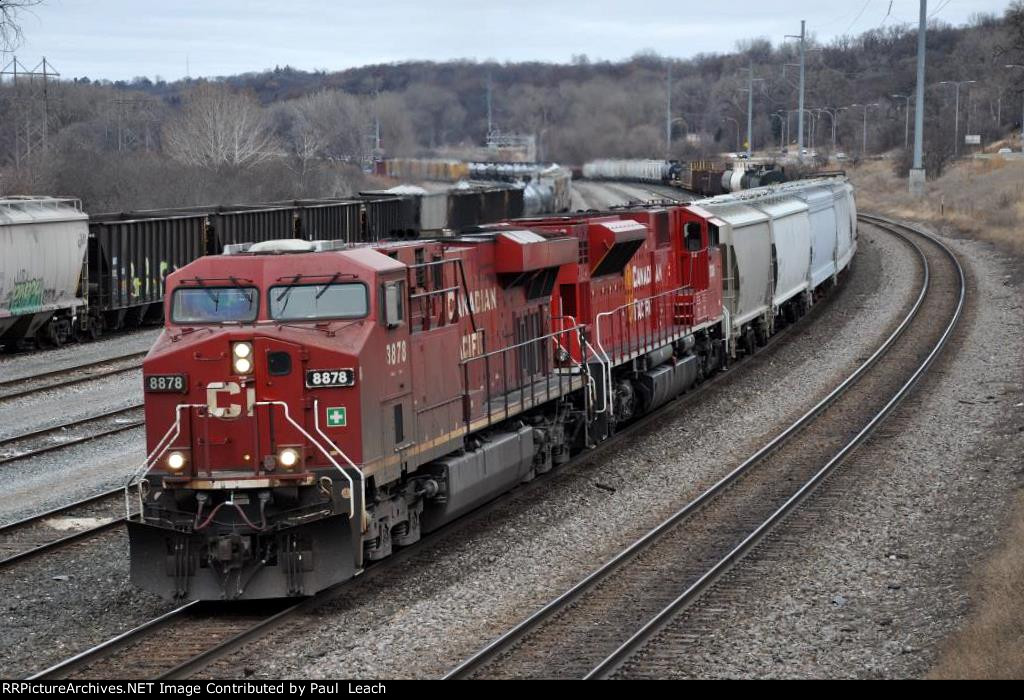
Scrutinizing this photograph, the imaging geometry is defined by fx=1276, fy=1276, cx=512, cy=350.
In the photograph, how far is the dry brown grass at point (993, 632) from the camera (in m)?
9.25

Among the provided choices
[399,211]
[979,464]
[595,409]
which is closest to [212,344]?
[595,409]

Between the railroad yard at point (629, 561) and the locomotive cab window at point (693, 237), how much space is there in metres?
2.68

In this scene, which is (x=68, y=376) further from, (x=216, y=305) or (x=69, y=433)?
(x=216, y=305)

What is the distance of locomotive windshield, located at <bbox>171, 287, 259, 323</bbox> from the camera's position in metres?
11.8

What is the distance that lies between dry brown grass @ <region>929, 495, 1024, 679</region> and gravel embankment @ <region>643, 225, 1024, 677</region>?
0.65 feet

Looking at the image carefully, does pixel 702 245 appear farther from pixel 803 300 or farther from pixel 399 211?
pixel 399 211

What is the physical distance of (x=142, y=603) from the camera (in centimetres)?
1184

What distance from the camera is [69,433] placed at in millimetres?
19453

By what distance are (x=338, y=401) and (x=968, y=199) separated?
206 ft

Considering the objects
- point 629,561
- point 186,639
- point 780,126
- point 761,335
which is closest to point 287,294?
point 186,639

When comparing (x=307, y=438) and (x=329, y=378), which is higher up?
(x=329, y=378)

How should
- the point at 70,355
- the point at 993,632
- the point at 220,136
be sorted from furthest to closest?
the point at 220,136 → the point at 70,355 → the point at 993,632

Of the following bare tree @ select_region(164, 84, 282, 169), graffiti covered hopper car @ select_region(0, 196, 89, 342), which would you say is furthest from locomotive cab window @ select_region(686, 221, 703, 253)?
bare tree @ select_region(164, 84, 282, 169)

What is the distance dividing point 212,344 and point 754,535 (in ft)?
20.5
